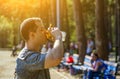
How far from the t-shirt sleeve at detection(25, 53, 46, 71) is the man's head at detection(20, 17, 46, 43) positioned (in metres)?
0.15

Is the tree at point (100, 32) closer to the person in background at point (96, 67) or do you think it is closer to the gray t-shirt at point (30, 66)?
the person in background at point (96, 67)

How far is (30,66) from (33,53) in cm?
13

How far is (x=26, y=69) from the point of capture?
15.3ft

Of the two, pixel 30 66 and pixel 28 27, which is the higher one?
pixel 28 27

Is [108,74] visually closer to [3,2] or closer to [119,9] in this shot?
[119,9]

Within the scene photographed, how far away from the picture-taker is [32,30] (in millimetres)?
4668

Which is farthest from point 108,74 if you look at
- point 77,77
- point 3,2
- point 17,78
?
point 3,2

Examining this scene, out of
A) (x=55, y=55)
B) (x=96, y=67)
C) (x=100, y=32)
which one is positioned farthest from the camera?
(x=100, y=32)

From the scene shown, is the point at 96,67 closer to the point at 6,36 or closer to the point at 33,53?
the point at 33,53

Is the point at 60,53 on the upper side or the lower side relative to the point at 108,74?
upper

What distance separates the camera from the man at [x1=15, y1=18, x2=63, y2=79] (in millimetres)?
4586

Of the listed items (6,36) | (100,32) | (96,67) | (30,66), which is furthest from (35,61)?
(6,36)

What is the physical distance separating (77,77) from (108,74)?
18.1 feet

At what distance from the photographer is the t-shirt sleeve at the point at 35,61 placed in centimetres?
457
